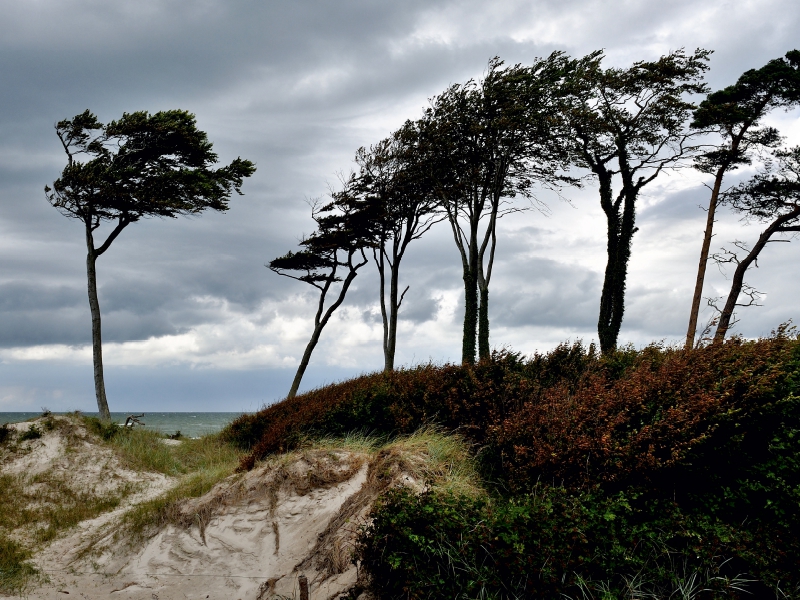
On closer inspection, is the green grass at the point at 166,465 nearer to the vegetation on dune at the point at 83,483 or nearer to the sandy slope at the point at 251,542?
the vegetation on dune at the point at 83,483

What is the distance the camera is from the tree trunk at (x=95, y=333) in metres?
20.8

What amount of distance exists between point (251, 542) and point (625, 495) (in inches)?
214

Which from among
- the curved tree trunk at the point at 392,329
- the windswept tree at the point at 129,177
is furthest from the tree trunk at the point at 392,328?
the windswept tree at the point at 129,177

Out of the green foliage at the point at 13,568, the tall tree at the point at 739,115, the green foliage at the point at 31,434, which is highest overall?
the tall tree at the point at 739,115

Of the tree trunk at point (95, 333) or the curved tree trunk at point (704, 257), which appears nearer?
the tree trunk at point (95, 333)

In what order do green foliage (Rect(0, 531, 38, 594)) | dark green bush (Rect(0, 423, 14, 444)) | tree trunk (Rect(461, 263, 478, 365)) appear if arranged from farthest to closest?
tree trunk (Rect(461, 263, 478, 365)) → dark green bush (Rect(0, 423, 14, 444)) → green foliage (Rect(0, 531, 38, 594))

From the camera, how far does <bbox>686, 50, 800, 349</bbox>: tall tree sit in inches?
975

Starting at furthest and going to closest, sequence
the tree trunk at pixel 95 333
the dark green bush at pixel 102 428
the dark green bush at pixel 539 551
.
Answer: the tree trunk at pixel 95 333 < the dark green bush at pixel 102 428 < the dark green bush at pixel 539 551

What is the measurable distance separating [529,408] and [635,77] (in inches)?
793

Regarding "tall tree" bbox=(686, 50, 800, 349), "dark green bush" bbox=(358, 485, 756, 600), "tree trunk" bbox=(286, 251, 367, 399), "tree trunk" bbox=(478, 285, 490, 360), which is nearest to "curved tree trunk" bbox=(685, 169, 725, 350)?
"tall tree" bbox=(686, 50, 800, 349)

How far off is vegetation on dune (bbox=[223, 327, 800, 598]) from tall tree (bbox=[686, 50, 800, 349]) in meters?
17.4

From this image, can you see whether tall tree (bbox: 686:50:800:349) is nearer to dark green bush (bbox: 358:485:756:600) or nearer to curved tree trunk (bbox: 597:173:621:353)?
curved tree trunk (bbox: 597:173:621:353)

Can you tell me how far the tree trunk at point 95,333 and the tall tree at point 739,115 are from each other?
22.0 meters

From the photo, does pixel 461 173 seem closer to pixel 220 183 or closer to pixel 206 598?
pixel 220 183
